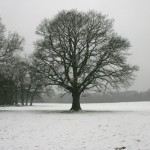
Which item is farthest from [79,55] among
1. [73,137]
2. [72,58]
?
[73,137]

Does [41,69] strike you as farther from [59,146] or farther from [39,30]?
[59,146]

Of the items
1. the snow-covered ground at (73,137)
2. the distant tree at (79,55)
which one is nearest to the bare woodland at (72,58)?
the distant tree at (79,55)

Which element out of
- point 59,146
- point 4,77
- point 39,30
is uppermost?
point 39,30

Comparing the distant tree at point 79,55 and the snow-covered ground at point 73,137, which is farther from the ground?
the distant tree at point 79,55

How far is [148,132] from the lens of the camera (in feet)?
54.6

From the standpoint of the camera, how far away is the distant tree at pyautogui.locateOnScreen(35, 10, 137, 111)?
34719 millimetres

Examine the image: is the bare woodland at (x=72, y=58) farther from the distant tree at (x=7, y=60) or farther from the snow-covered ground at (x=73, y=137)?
the snow-covered ground at (x=73, y=137)

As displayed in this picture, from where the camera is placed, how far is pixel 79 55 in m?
35.3

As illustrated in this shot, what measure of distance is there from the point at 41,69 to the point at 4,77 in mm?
4728

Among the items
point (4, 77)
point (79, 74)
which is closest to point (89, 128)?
point (79, 74)

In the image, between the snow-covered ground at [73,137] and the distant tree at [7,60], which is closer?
the snow-covered ground at [73,137]

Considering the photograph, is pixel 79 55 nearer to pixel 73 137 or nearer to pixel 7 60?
pixel 7 60

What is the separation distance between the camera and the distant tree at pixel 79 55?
34.7 metres

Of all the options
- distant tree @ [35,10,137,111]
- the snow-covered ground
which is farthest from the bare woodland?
the snow-covered ground
